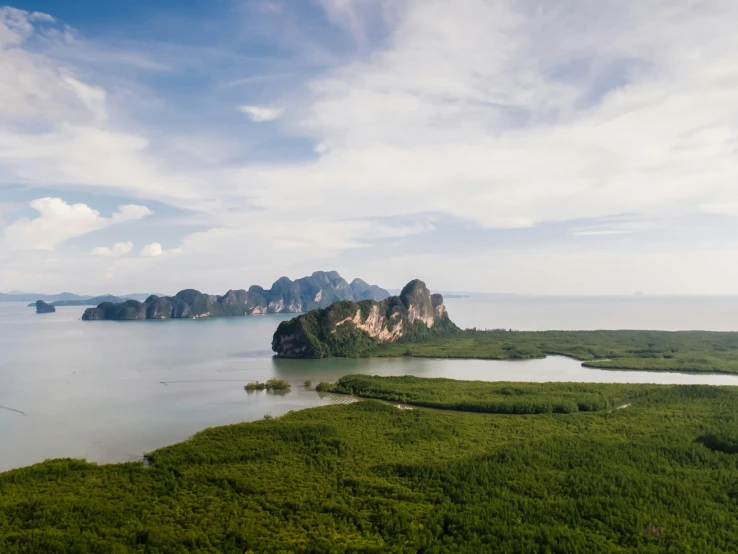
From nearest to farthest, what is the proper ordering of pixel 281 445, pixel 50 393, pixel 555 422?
pixel 281 445
pixel 555 422
pixel 50 393

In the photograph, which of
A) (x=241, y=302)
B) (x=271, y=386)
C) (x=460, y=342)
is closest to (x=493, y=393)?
(x=271, y=386)

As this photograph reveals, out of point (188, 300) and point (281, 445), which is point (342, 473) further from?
point (188, 300)

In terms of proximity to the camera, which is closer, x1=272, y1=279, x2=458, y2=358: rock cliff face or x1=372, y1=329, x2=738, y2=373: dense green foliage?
x1=372, y1=329, x2=738, y2=373: dense green foliage

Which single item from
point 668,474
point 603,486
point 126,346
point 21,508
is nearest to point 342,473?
point 603,486

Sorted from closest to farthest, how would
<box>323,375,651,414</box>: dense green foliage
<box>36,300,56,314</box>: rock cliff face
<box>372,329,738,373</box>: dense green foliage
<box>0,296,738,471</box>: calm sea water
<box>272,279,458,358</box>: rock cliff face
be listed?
<box>0,296,738,471</box>: calm sea water
<box>323,375,651,414</box>: dense green foliage
<box>372,329,738,373</box>: dense green foliage
<box>272,279,458,358</box>: rock cliff face
<box>36,300,56,314</box>: rock cliff face

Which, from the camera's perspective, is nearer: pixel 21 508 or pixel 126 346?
pixel 21 508

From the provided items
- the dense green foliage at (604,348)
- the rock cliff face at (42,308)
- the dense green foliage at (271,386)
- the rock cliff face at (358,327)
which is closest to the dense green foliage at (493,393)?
the dense green foliage at (271,386)

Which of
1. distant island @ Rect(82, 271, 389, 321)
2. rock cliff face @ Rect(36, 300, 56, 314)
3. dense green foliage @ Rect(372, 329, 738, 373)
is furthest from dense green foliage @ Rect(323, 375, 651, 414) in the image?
rock cliff face @ Rect(36, 300, 56, 314)

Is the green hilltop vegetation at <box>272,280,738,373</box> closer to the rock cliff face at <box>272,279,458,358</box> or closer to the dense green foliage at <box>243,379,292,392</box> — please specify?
the rock cliff face at <box>272,279,458,358</box>
